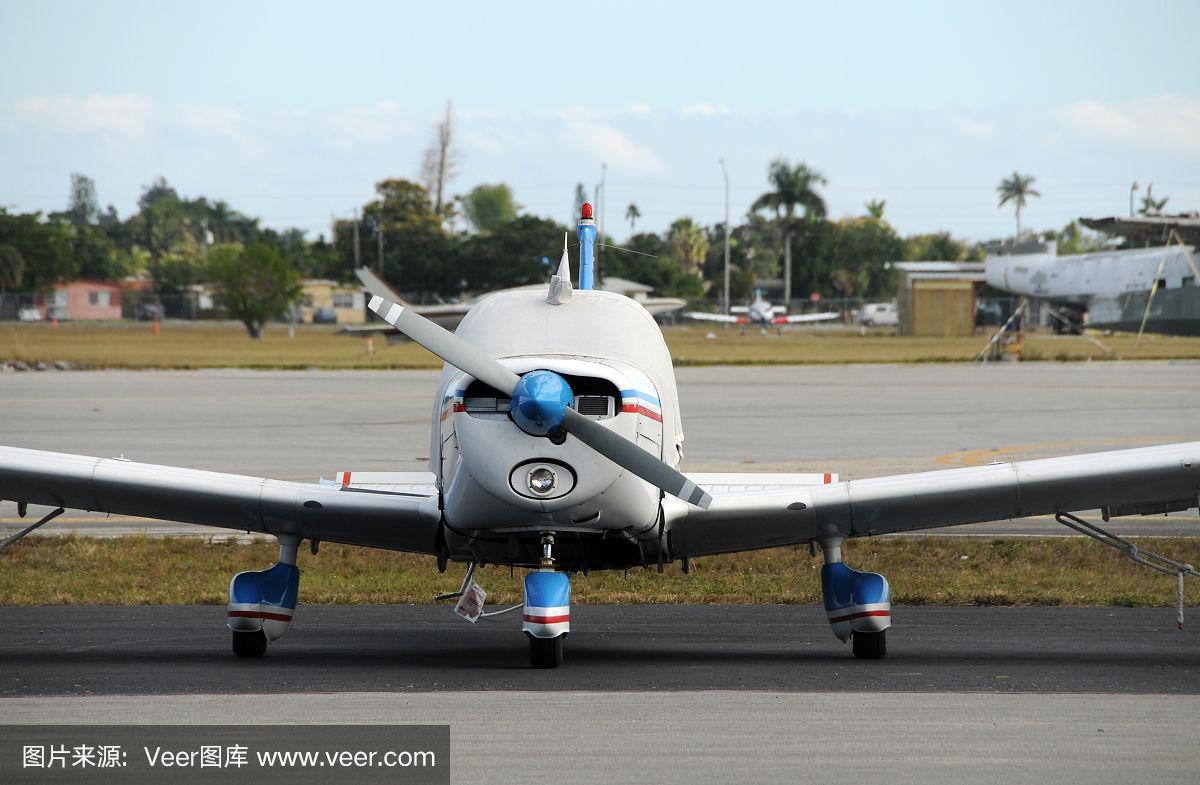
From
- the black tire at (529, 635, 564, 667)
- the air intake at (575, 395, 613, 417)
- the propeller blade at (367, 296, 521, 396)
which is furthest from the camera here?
the black tire at (529, 635, 564, 667)

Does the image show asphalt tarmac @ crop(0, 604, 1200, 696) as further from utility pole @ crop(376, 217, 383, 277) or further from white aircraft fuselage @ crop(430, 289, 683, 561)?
utility pole @ crop(376, 217, 383, 277)

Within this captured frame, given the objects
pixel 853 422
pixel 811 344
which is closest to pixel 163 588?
pixel 853 422

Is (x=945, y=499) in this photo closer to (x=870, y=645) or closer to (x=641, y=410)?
(x=870, y=645)

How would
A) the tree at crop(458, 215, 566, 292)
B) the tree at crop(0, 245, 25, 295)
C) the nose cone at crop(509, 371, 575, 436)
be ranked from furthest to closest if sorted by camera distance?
the tree at crop(458, 215, 566, 292) → the tree at crop(0, 245, 25, 295) → the nose cone at crop(509, 371, 575, 436)

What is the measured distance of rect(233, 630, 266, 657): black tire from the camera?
385 inches

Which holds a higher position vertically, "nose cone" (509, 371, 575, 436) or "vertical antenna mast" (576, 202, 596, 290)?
"vertical antenna mast" (576, 202, 596, 290)

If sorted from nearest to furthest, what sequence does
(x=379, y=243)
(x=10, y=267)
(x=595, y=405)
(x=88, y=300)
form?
(x=595, y=405) → (x=10, y=267) → (x=379, y=243) → (x=88, y=300)

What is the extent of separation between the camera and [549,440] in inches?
327

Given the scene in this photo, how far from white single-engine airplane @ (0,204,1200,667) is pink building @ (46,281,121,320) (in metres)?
115

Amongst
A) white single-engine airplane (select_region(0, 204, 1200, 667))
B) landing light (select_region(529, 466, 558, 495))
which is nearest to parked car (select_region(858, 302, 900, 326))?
white single-engine airplane (select_region(0, 204, 1200, 667))

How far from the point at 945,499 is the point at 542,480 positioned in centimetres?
296

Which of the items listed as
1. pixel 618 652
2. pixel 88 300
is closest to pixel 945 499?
pixel 618 652

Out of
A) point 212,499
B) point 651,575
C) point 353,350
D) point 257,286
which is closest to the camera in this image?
point 212,499

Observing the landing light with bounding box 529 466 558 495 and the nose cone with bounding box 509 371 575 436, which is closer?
the nose cone with bounding box 509 371 575 436
